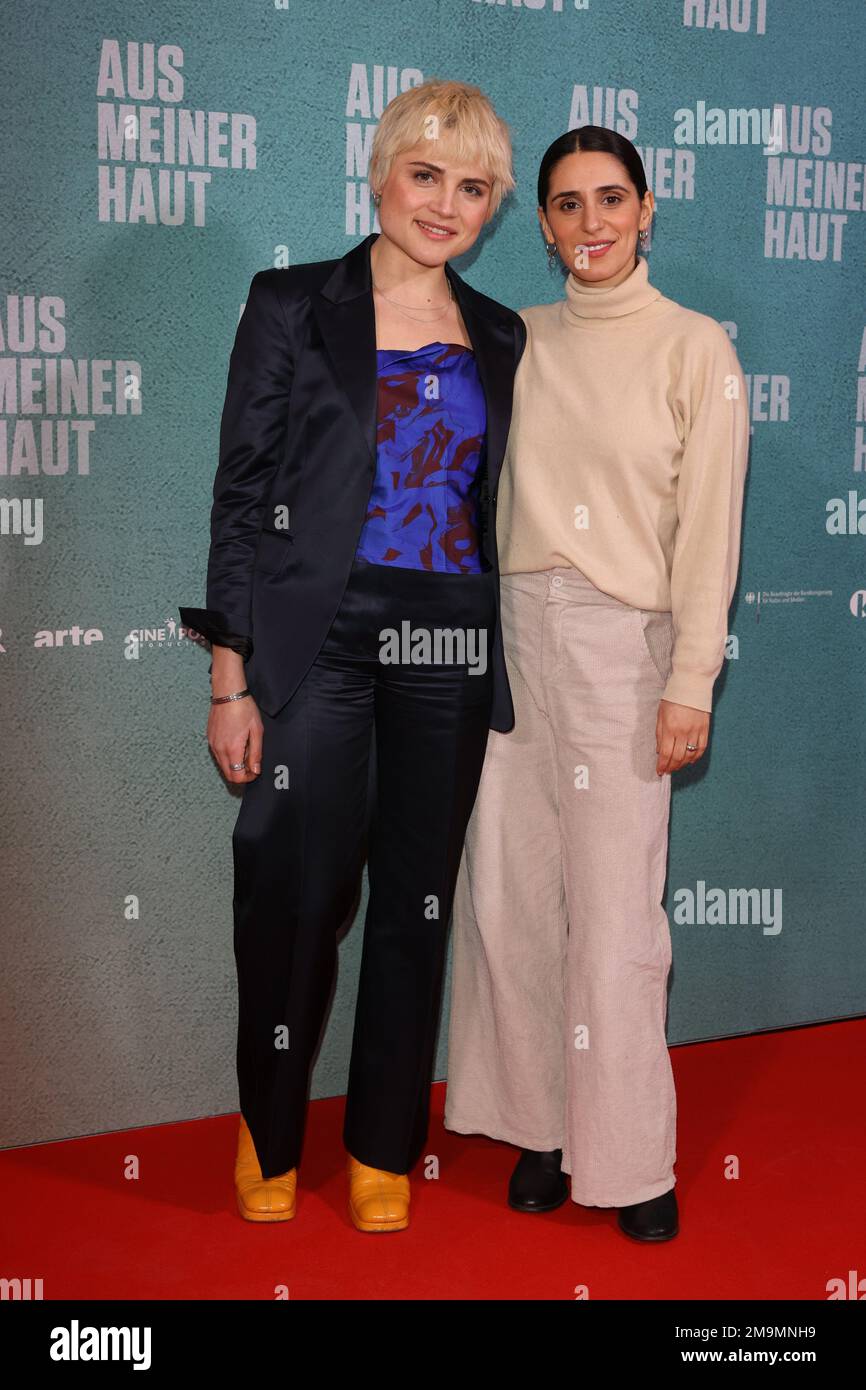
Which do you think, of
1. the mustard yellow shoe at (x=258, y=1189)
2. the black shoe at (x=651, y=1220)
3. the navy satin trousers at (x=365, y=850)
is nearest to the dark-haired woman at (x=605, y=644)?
the black shoe at (x=651, y=1220)

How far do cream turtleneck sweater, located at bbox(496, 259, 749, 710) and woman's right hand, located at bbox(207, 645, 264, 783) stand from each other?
19.4 inches

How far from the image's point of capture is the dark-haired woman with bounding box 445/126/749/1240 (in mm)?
2115

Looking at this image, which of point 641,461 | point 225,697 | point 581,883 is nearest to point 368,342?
point 641,461

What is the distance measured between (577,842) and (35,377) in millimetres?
1214

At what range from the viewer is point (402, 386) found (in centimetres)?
210

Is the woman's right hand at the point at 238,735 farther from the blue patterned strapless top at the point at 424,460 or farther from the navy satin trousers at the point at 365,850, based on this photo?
the blue patterned strapless top at the point at 424,460

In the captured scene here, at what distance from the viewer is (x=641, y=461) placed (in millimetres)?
2119

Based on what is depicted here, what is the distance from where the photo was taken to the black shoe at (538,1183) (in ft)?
7.66

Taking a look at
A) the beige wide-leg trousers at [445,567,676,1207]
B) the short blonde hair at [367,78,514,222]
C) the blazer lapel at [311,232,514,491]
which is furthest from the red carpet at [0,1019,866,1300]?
the short blonde hair at [367,78,514,222]

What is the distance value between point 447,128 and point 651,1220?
1743mm

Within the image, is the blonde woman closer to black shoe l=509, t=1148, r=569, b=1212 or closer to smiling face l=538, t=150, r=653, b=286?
smiling face l=538, t=150, r=653, b=286

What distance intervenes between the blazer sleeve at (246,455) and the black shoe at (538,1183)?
1.02m

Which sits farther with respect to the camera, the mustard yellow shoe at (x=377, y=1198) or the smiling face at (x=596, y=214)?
the mustard yellow shoe at (x=377, y=1198)

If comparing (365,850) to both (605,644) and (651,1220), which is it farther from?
(651,1220)
